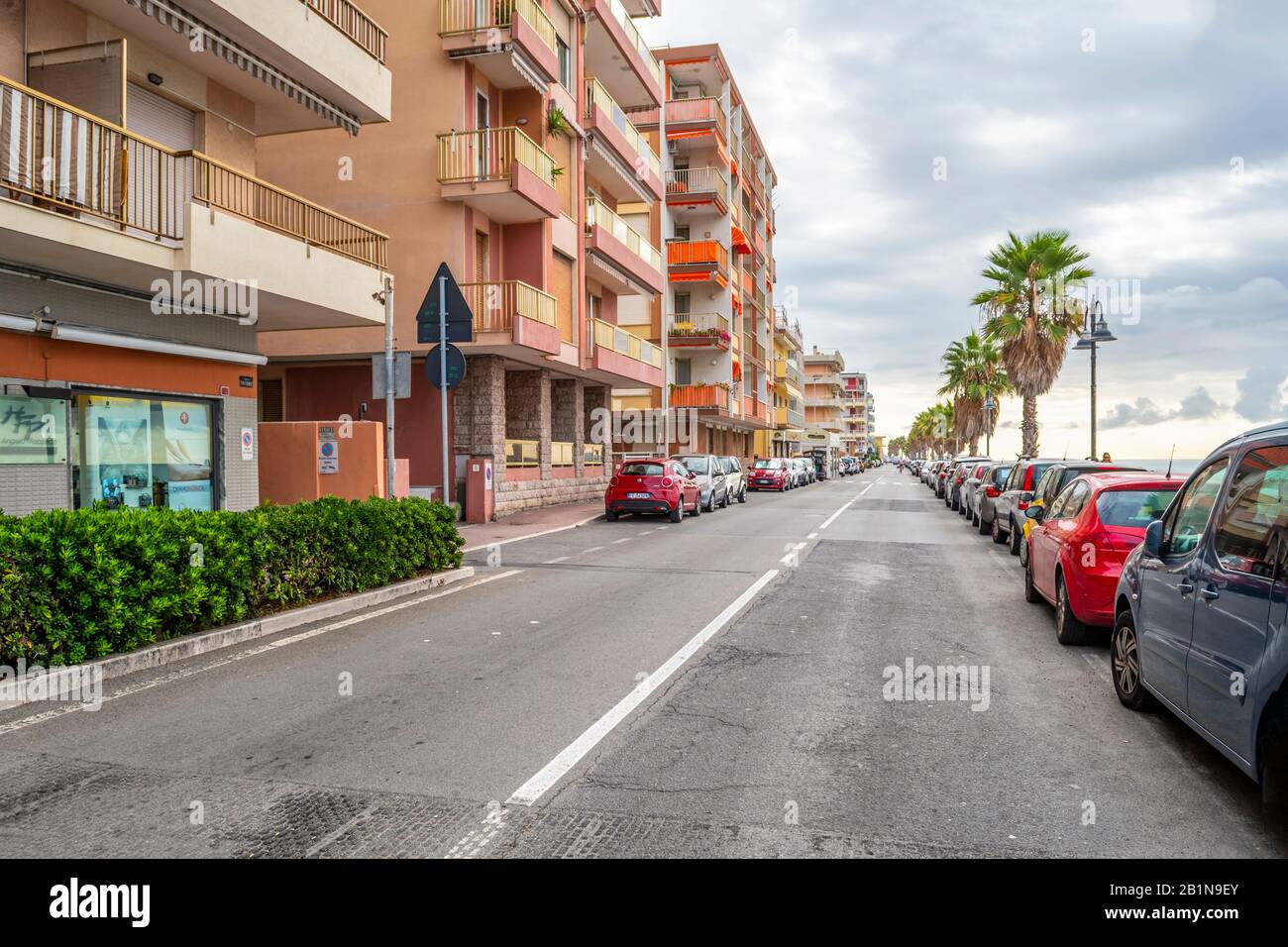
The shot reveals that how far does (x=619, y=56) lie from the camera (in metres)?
30.1

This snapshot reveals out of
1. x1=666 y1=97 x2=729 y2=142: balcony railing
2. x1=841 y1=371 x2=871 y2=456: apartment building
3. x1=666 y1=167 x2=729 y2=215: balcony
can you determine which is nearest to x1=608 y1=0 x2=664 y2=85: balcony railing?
x1=666 y1=97 x2=729 y2=142: balcony railing

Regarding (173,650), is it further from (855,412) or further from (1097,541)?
(855,412)

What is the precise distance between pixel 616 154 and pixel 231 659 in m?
25.3

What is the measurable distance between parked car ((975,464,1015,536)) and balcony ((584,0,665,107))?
17752 mm

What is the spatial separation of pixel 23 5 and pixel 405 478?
929 cm

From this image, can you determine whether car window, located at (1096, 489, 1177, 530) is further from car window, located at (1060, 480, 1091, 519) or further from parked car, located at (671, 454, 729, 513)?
parked car, located at (671, 454, 729, 513)

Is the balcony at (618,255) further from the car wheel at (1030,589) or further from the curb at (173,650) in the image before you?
the car wheel at (1030,589)

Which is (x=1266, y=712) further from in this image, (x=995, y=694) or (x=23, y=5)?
(x=23, y=5)

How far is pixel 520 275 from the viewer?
940 inches

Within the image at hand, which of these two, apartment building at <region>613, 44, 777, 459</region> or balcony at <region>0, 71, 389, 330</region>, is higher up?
apartment building at <region>613, 44, 777, 459</region>

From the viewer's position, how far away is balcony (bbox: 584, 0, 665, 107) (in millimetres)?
28234

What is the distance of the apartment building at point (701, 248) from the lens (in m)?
44.0

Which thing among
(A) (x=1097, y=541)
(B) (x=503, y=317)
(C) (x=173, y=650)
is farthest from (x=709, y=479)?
(C) (x=173, y=650)

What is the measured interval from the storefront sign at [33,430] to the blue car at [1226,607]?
11262 mm
